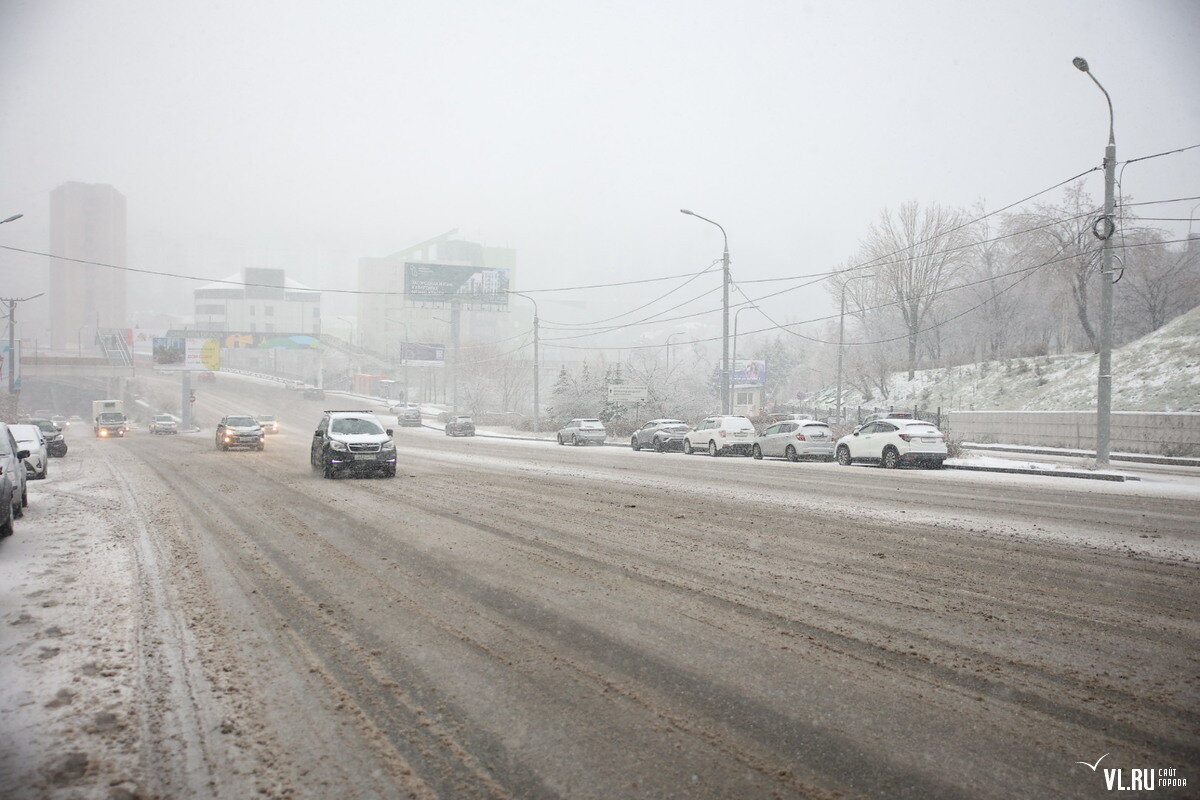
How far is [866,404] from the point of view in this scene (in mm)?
57500

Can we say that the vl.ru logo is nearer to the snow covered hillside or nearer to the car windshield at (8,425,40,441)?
the car windshield at (8,425,40,441)

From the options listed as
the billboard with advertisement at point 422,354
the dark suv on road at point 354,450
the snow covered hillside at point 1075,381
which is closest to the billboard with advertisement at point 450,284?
the billboard with advertisement at point 422,354

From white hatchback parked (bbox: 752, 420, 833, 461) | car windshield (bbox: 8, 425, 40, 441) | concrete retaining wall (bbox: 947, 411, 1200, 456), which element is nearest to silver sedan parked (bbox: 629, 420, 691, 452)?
white hatchback parked (bbox: 752, 420, 833, 461)

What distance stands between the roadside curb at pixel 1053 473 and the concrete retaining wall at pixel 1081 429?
9.95 m

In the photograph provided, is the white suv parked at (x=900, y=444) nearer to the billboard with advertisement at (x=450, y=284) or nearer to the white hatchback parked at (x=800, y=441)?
the white hatchback parked at (x=800, y=441)

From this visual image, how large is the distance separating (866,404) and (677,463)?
37708mm

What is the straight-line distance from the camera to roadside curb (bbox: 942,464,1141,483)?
18938 millimetres

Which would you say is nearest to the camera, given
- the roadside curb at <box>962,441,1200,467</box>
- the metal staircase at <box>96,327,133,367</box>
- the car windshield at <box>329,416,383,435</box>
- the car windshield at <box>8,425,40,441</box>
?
the car windshield at <box>329,416,383,435</box>

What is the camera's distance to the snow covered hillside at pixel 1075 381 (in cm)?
3362

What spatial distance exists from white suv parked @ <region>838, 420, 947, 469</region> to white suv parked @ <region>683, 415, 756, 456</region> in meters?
6.73

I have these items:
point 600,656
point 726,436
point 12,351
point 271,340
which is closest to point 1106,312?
point 726,436

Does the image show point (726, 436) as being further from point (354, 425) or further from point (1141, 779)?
point (1141, 779)

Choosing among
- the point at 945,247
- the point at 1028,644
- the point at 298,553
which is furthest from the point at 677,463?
the point at 945,247

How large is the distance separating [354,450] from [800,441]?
16.4 meters
